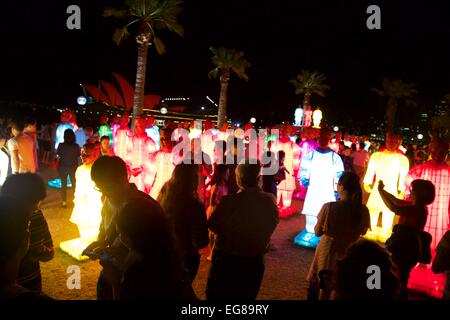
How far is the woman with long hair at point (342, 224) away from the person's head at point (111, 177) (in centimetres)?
218

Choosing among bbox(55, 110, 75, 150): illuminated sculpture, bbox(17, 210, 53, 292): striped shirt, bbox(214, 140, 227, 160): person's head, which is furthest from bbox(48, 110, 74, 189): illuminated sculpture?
bbox(17, 210, 53, 292): striped shirt

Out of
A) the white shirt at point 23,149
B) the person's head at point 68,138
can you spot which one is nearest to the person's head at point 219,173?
the white shirt at point 23,149

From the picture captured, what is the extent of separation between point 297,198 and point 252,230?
8.54m

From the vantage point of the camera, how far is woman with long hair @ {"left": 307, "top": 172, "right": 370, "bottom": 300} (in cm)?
391

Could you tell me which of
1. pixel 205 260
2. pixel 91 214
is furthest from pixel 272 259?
pixel 91 214

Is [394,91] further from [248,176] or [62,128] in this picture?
[248,176]

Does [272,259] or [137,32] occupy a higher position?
[137,32]

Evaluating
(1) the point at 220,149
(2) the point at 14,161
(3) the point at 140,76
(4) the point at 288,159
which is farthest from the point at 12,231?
(3) the point at 140,76

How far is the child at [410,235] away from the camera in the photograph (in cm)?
348

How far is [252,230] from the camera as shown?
3305 millimetres

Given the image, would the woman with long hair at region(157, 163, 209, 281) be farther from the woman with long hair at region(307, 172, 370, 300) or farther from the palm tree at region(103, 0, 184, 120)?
the palm tree at region(103, 0, 184, 120)

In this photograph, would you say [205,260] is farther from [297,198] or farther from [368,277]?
[297,198]

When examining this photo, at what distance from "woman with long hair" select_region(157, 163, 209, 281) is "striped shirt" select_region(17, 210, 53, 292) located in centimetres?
107

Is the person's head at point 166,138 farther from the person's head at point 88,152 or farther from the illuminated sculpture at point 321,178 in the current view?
the illuminated sculpture at point 321,178
